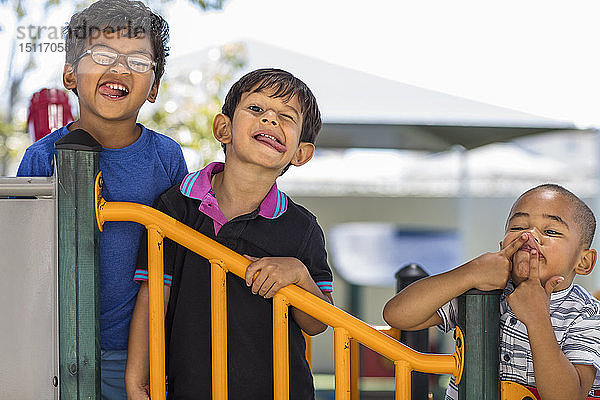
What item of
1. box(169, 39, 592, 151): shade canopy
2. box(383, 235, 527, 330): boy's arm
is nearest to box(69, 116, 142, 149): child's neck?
box(383, 235, 527, 330): boy's arm

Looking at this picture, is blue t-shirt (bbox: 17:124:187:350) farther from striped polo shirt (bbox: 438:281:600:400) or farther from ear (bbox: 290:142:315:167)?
striped polo shirt (bbox: 438:281:600:400)

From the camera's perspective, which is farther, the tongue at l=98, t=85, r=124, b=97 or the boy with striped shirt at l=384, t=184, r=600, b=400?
the tongue at l=98, t=85, r=124, b=97

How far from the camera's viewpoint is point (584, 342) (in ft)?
5.61

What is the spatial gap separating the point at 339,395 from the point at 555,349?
Result: 478mm

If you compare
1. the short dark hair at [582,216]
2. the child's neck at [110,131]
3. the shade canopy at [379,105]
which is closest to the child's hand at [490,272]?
the short dark hair at [582,216]

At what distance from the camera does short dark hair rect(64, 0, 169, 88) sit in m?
2.00

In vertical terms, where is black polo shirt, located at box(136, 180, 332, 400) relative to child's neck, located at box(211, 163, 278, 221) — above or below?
below

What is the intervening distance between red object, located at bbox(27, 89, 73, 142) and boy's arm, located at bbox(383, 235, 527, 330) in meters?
1.65

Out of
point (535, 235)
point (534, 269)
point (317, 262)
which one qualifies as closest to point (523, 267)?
point (534, 269)

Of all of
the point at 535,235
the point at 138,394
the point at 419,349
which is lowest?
the point at 138,394

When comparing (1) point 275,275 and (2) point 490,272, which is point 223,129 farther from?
(2) point 490,272

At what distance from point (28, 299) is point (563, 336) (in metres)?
1.18

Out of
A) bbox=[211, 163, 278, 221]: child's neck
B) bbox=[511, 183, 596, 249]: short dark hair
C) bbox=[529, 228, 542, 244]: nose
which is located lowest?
bbox=[529, 228, 542, 244]: nose

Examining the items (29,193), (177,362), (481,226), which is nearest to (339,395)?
(177,362)
